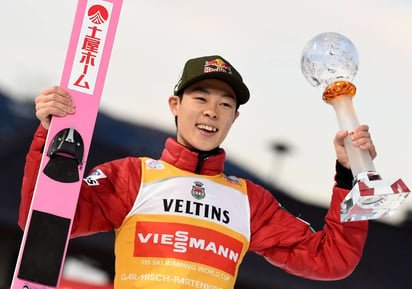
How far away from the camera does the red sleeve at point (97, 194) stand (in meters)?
2.54

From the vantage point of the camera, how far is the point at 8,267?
579 centimetres

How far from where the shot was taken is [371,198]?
2.44 m

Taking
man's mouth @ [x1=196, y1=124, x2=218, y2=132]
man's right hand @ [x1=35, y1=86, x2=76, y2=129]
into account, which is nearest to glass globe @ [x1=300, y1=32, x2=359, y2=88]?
man's mouth @ [x1=196, y1=124, x2=218, y2=132]

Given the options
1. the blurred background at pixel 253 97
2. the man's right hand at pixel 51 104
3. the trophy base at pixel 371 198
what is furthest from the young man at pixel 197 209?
the blurred background at pixel 253 97

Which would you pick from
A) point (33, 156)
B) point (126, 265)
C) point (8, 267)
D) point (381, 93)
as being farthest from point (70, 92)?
point (381, 93)

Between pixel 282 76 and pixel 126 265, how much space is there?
14.3 feet

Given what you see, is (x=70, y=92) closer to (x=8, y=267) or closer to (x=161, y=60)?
(x=8, y=267)

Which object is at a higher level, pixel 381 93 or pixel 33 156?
pixel 381 93

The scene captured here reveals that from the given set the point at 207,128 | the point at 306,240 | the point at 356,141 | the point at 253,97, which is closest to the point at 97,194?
the point at 207,128

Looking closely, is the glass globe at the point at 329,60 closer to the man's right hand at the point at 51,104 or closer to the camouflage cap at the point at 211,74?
the camouflage cap at the point at 211,74

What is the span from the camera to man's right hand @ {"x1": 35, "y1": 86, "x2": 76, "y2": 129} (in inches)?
99.5

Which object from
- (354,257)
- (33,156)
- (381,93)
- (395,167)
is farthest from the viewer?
(381,93)

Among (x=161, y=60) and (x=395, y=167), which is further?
(x=161, y=60)

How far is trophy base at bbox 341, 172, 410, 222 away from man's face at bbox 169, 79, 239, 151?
0.51 metres
